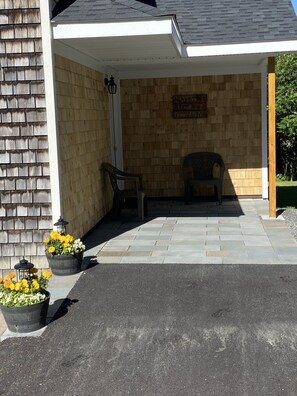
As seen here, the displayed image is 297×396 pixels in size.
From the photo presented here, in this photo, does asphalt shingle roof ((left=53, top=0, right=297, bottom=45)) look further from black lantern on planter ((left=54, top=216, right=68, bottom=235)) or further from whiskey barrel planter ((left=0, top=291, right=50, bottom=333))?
whiskey barrel planter ((left=0, top=291, right=50, bottom=333))

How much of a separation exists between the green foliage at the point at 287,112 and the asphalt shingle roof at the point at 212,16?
26.2 feet

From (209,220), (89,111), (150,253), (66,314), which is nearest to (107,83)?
(89,111)

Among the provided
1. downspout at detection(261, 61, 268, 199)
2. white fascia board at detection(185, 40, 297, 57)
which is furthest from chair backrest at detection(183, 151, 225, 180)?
white fascia board at detection(185, 40, 297, 57)

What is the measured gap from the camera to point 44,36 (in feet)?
→ 19.2

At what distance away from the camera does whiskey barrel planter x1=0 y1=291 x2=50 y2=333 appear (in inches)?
167

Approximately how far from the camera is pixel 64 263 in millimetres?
5625

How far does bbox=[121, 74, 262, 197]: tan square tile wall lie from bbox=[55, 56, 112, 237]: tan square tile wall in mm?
Answer: 1250

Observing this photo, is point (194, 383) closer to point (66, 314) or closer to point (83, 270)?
point (66, 314)

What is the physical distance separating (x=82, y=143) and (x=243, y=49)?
256 centimetres

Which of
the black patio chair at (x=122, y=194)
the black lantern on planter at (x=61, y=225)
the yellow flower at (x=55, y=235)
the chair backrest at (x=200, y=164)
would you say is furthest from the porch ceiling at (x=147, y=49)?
the yellow flower at (x=55, y=235)

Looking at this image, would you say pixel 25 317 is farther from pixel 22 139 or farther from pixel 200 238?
pixel 200 238

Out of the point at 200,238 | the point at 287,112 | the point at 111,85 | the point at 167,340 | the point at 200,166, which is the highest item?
the point at 111,85

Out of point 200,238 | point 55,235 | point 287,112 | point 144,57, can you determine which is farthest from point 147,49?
point 287,112

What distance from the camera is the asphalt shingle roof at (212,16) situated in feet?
19.4
